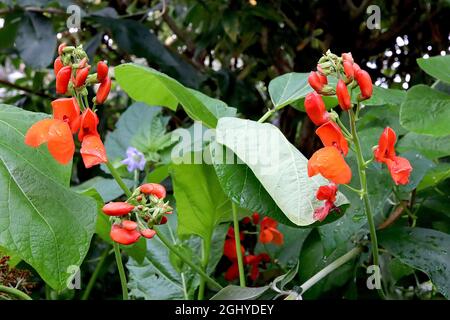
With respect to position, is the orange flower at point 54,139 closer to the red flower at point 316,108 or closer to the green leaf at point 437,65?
the red flower at point 316,108

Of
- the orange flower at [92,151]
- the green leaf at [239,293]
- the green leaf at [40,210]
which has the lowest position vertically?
the green leaf at [239,293]

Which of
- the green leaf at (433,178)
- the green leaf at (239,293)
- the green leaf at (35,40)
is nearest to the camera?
the green leaf at (239,293)

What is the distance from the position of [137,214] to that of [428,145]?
0.40 meters

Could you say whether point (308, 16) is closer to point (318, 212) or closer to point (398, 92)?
point (398, 92)

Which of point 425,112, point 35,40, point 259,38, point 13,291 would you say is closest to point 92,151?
point 13,291

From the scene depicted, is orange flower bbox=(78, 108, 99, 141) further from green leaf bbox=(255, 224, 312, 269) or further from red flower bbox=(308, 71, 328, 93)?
green leaf bbox=(255, 224, 312, 269)

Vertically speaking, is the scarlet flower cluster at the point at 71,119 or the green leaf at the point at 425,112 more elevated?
the scarlet flower cluster at the point at 71,119

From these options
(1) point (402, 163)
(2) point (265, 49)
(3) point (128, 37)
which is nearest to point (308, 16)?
(2) point (265, 49)

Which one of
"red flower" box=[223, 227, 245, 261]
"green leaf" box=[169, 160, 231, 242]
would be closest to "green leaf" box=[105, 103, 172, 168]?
"red flower" box=[223, 227, 245, 261]

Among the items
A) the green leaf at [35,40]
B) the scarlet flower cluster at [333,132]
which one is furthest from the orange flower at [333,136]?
the green leaf at [35,40]

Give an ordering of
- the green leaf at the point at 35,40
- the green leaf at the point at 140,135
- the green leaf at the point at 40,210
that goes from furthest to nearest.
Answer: the green leaf at the point at 35,40
the green leaf at the point at 140,135
the green leaf at the point at 40,210

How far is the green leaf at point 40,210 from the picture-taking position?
0.47 m

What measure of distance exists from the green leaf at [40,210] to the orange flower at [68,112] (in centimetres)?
4

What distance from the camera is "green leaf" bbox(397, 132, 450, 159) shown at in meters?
0.73
